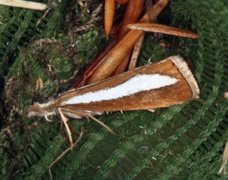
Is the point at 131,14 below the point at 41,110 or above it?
above

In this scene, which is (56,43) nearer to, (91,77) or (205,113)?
(91,77)

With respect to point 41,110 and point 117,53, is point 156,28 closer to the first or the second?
point 117,53

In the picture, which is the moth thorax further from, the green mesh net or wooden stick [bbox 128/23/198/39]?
wooden stick [bbox 128/23/198/39]

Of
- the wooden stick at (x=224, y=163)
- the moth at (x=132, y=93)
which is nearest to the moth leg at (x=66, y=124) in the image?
the moth at (x=132, y=93)

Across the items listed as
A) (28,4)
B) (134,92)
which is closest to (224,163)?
(134,92)

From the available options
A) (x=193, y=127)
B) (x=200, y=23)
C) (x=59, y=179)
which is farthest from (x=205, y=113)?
(x=59, y=179)
